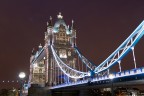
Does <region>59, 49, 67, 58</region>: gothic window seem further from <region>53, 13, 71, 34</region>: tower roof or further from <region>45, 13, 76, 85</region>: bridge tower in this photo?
<region>53, 13, 71, 34</region>: tower roof

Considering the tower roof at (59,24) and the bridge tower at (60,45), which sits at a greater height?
the tower roof at (59,24)

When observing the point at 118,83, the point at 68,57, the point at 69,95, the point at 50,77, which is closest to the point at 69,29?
the point at 68,57

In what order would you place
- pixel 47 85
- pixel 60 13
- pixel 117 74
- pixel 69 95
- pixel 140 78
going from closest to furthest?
pixel 140 78 → pixel 117 74 → pixel 69 95 → pixel 47 85 → pixel 60 13

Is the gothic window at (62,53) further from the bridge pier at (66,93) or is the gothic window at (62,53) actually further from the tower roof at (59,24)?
the bridge pier at (66,93)

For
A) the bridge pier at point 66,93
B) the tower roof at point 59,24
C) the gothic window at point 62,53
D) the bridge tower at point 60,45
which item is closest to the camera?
the bridge pier at point 66,93

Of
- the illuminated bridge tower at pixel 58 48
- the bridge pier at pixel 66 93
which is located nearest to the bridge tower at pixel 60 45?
the illuminated bridge tower at pixel 58 48

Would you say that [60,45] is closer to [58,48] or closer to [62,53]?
[58,48]

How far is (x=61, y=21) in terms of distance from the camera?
102m

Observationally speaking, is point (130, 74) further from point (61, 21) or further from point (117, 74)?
point (61, 21)

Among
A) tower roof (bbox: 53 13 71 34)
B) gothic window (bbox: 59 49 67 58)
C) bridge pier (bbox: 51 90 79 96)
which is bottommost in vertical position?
bridge pier (bbox: 51 90 79 96)

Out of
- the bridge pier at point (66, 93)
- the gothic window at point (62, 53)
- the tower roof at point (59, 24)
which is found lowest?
the bridge pier at point (66, 93)

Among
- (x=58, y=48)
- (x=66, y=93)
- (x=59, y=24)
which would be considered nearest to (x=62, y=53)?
(x=58, y=48)

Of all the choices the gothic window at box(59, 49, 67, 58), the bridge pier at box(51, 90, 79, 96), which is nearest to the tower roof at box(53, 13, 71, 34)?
the gothic window at box(59, 49, 67, 58)

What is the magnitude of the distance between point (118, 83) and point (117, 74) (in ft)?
A: 6.41
